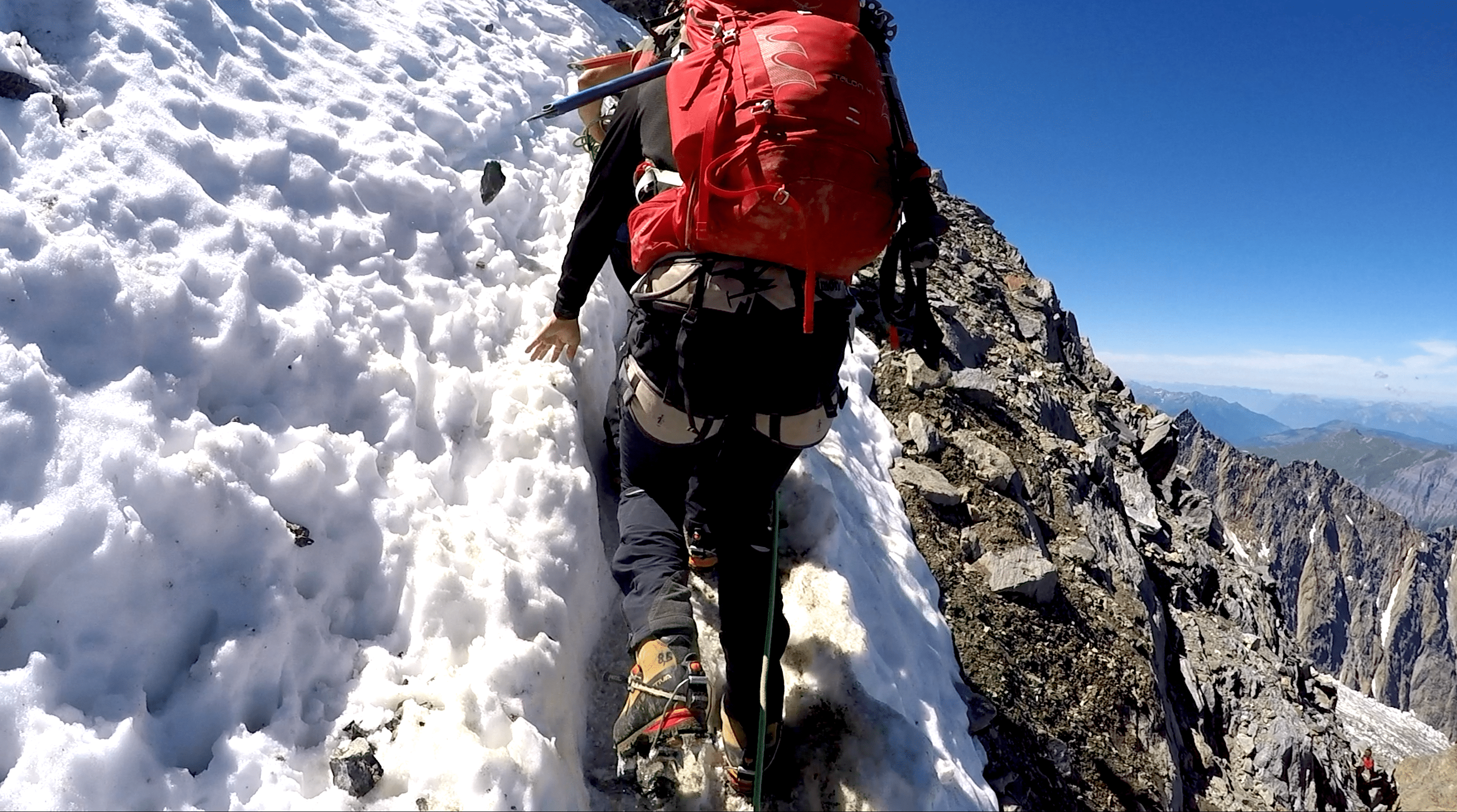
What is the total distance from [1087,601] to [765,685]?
576 centimetres

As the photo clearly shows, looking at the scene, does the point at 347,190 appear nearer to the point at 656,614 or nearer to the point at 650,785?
the point at 656,614

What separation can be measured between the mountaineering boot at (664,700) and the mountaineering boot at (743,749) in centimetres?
45

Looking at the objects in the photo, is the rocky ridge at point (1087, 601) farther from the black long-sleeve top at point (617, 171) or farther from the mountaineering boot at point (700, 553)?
the black long-sleeve top at point (617, 171)

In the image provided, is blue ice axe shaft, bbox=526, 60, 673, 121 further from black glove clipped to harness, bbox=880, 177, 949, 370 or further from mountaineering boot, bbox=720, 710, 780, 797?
mountaineering boot, bbox=720, 710, 780, 797

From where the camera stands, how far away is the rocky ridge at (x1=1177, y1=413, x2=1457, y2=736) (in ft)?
547

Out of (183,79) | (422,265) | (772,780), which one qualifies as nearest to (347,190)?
(422,265)

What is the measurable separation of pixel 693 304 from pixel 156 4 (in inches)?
191

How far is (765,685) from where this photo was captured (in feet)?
12.4

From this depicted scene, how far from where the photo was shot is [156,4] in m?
4.99

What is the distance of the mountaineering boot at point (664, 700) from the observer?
3.27m

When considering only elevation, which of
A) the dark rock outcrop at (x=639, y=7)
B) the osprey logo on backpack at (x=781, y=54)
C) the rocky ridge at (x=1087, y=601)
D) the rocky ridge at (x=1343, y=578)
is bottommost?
the rocky ridge at (x=1343, y=578)

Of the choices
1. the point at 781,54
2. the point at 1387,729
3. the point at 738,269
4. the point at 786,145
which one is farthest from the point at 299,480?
the point at 1387,729

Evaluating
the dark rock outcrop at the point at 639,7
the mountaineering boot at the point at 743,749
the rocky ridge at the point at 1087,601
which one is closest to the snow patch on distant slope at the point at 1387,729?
the rocky ridge at the point at 1087,601

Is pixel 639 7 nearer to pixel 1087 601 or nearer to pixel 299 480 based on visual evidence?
pixel 1087 601
